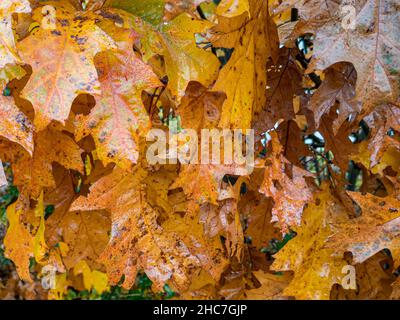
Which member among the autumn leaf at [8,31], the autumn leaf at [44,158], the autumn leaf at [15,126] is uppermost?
the autumn leaf at [8,31]

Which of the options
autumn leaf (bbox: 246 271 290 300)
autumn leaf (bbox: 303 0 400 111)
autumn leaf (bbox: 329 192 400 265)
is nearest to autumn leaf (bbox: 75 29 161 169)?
autumn leaf (bbox: 303 0 400 111)

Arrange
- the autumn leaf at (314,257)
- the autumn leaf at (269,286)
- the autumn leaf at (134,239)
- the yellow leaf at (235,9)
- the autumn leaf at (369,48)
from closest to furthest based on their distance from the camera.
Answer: the autumn leaf at (369,48) < the yellow leaf at (235,9) < the autumn leaf at (134,239) < the autumn leaf at (314,257) < the autumn leaf at (269,286)

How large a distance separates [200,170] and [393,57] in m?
0.44

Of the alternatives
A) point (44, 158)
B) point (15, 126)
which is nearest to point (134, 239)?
point (44, 158)

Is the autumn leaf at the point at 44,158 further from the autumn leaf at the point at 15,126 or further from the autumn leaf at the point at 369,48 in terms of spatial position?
the autumn leaf at the point at 369,48

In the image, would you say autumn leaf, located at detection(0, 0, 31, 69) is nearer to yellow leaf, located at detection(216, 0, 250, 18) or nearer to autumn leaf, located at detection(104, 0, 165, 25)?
autumn leaf, located at detection(104, 0, 165, 25)

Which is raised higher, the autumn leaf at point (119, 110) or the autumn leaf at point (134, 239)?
the autumn leaf at point (119, 110)

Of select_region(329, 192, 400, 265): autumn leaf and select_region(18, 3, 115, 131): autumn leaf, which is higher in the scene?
select_region(18, 3, 115, 131): autumn leaf

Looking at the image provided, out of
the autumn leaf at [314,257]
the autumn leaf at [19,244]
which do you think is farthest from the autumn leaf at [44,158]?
the autumn leaf at [314,257]

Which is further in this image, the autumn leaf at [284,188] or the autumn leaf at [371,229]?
the autumn leaf at [284,188]

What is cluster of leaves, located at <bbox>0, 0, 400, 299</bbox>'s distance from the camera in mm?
876

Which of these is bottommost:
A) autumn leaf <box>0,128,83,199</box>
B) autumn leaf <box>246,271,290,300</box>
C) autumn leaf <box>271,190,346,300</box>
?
autumn leaf <box>246,271,290,300</box>

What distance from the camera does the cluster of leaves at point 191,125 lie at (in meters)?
0.88

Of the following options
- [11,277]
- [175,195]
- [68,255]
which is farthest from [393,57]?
[11,277]
